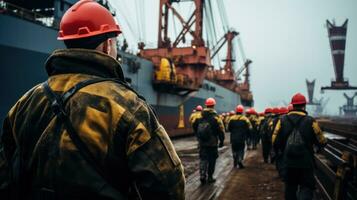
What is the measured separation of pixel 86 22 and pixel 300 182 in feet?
14.8

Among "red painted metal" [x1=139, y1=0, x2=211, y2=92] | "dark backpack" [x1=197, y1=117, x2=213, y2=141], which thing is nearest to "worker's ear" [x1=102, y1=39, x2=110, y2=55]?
"dark backpack" [x1=197, y1=117, x2=213, y2=141]

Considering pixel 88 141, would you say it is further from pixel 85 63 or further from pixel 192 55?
pixel 192 55

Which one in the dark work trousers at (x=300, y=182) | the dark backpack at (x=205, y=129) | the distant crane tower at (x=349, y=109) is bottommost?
the distant crane tower at (x=349, y=109)

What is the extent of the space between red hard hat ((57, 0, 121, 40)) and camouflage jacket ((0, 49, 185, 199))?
14 centimetres

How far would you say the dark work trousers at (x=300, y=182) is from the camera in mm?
5012

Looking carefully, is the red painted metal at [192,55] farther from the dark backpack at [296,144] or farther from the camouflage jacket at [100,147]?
the camouflage jacket at [100,147]

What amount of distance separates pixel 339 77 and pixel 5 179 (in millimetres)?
67533

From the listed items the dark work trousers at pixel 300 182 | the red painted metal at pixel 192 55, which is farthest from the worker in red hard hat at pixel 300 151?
the red painted metal at pixel 192 55

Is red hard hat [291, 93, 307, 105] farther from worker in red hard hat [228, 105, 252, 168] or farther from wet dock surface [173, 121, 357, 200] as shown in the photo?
worker in red hard hat [228, 105, 252, 168]

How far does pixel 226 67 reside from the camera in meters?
45.6

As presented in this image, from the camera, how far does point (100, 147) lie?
1.45 metres

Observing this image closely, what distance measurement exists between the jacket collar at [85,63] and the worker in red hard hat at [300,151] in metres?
4.12

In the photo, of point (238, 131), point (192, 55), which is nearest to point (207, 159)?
point (238, 131)

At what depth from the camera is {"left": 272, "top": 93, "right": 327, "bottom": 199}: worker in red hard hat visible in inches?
198
